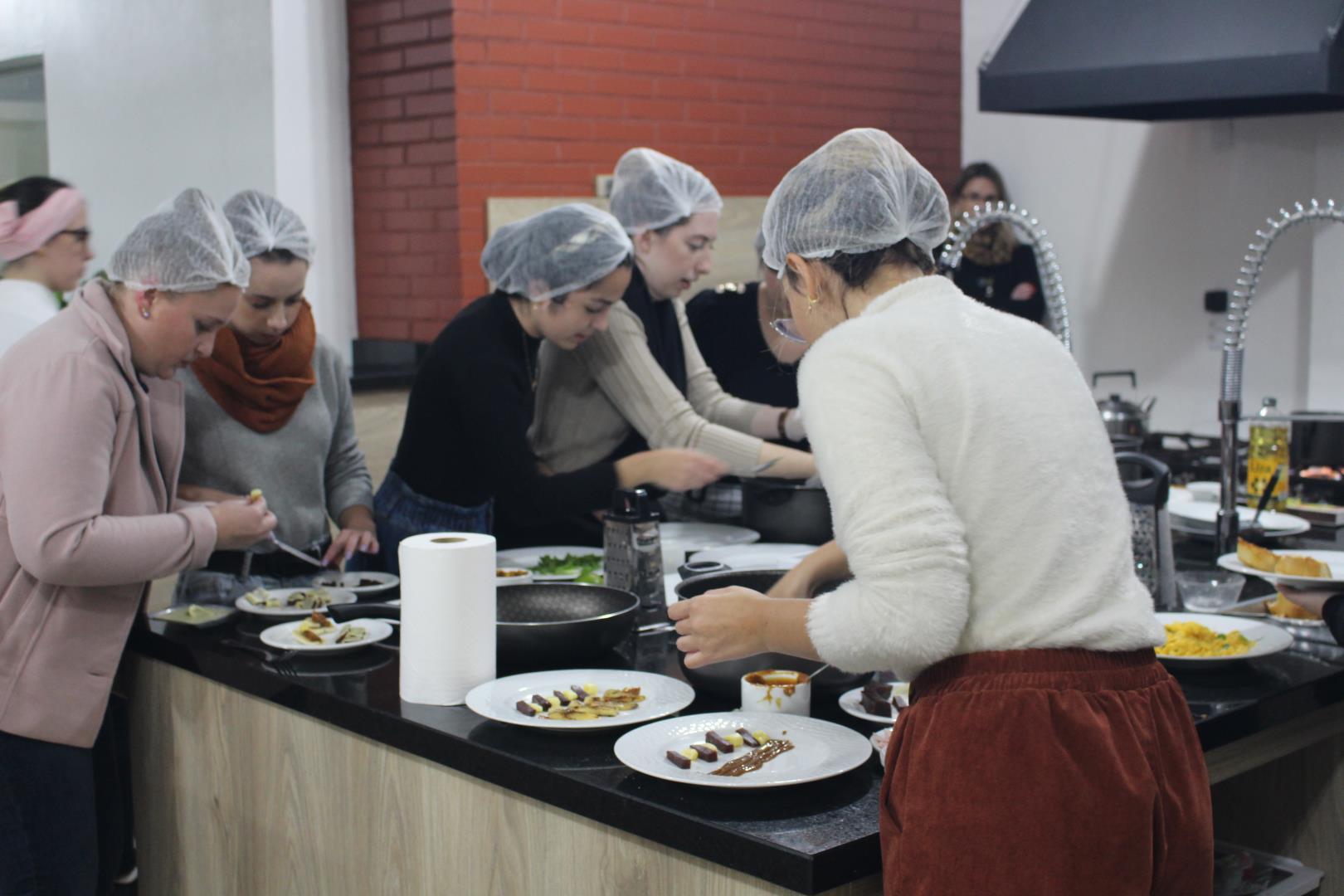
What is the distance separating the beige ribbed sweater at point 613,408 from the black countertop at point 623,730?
0.94 meters

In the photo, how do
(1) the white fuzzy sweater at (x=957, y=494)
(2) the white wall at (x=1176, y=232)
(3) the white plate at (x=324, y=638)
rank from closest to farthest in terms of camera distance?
(1) the white fuzzy sweater at (x=957, y=494)
(3) the white plate at (x=324, y=638)
(2) the white wall at (x=1176, y=232)

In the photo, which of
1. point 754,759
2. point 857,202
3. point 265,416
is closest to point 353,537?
point 265,416

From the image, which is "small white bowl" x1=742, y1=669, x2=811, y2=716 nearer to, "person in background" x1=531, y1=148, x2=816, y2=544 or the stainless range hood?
"person in background" x1=531, y1=148, x2=816, y2=544

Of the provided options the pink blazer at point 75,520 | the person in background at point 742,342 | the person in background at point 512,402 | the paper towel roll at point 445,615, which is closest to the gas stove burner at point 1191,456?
the person in background at point 742,342

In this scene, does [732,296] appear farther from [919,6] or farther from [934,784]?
[919,6]

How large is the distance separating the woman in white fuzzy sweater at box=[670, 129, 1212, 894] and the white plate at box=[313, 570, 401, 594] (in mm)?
1356

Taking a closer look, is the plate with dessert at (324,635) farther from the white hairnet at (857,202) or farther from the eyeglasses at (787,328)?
the white hairnet at (857,202)

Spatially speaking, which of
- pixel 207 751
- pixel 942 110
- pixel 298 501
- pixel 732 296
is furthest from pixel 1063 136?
pixel 207 751

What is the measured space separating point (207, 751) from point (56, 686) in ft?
0.91

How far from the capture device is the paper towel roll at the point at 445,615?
2.02m

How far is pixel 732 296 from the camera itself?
4172mm

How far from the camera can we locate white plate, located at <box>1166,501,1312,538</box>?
3174mm

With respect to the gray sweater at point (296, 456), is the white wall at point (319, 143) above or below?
above

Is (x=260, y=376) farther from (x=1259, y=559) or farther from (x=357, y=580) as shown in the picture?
(x=1259, y=559)
